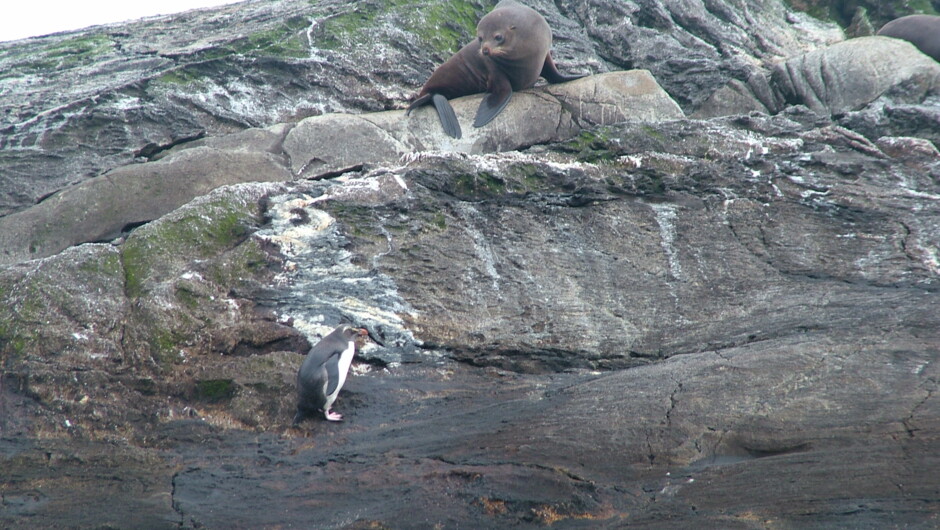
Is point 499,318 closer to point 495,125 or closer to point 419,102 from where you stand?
point 495,125

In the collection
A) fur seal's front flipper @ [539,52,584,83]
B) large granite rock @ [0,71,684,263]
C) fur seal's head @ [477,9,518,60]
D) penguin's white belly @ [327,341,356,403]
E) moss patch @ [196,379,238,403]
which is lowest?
moss patch @ [196,379,238,403]

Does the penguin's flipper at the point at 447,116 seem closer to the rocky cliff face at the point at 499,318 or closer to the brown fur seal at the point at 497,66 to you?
the brown fur seal at the point at 497,66

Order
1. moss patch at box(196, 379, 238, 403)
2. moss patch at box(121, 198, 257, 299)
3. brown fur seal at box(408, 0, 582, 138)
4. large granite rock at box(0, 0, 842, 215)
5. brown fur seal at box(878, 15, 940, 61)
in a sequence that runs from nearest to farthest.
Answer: moss patch at box(196, 379, 238, 403) → moss patch at box(121, 198, 257, 299) → brown fur seal at box(408, 0, 582, 138) → large granite rock at box(0, 0, 842, 215) → brown fur seal at box(878, 15, 940, 61)

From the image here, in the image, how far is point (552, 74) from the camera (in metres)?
9.47

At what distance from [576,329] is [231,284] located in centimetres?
265

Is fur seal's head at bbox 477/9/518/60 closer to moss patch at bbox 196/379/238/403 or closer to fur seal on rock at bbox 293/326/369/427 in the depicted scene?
fur seal on rock at bbox 293/326/369/427

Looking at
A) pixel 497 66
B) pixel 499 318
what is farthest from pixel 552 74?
pixel 499 318

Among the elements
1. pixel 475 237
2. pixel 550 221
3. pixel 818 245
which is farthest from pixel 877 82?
pixel 475 237

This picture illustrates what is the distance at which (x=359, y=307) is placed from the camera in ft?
19.6

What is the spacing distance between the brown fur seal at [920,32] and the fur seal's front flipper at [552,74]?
16.6ft

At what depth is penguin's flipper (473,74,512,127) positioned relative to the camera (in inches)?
346

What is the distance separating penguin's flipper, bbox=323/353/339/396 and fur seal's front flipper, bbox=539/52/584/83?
548 centimetres

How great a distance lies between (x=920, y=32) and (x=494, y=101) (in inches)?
257

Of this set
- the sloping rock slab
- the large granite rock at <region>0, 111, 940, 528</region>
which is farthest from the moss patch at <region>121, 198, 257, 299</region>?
the sloping rock slab
